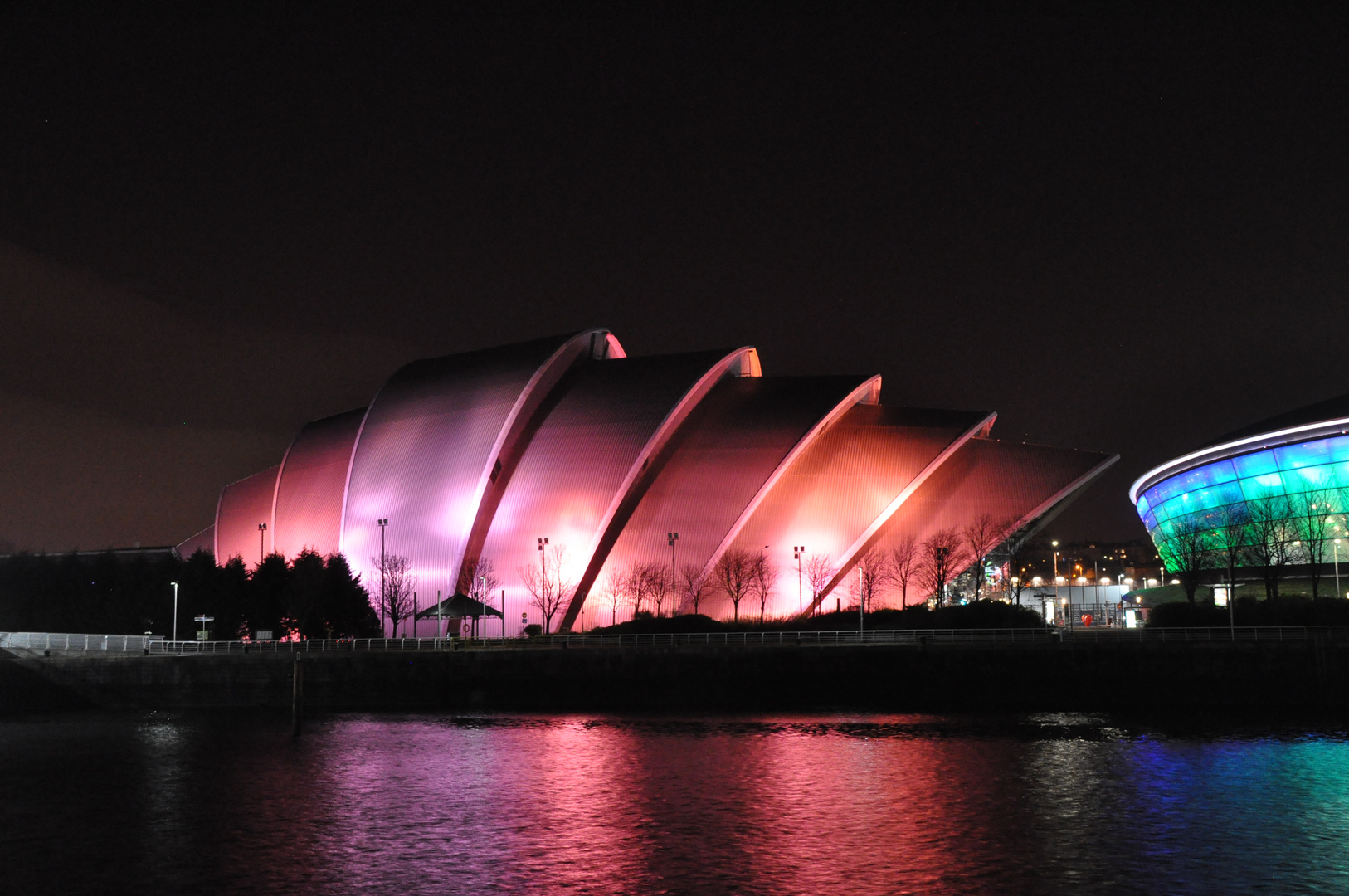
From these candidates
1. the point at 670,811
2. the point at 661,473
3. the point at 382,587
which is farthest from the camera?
the point at 661,473

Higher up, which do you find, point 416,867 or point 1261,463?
point 1261,463

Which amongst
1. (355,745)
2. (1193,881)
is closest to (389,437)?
(355,745)

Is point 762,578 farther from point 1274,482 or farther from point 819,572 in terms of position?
point 1274,482

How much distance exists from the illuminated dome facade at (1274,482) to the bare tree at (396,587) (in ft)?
138

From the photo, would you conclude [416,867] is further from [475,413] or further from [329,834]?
[475,413]

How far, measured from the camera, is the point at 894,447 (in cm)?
6438

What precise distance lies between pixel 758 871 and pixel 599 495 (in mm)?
43096

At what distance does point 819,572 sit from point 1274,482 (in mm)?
24062

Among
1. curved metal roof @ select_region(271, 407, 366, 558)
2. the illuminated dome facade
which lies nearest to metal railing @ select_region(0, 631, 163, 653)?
curved metal roof @ select_region(271, 407, 366, 558)

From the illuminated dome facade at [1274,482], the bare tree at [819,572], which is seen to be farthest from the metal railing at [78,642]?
the illuminated dome facade at [1274,482]

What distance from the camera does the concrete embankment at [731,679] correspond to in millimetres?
42000

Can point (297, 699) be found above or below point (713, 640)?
below

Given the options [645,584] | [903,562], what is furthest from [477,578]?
[903,562]

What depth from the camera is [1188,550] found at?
2707 inches
